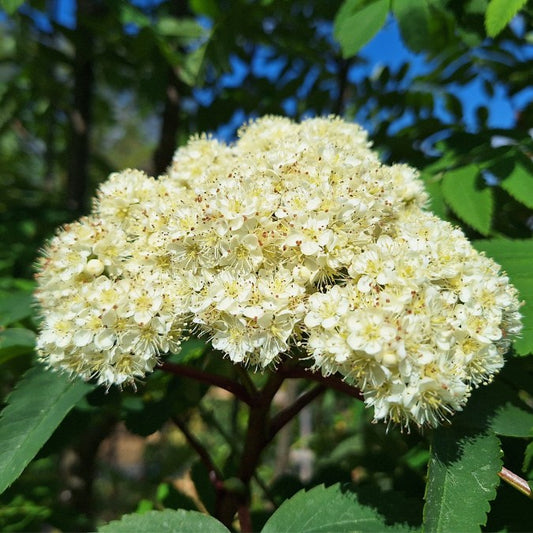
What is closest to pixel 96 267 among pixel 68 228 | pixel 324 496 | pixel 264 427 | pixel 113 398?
pixel 68 228

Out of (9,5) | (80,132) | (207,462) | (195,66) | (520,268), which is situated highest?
(195,66)

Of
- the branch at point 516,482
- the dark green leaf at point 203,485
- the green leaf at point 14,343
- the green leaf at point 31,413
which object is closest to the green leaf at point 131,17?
the green leaf at point 14,343

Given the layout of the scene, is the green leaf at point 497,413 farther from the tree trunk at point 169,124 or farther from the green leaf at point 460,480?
the tree trunk at point 169,124

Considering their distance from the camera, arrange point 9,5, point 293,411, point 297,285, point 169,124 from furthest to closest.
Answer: point 169,124 → point 9,5 → point 293,411 → point 297,285

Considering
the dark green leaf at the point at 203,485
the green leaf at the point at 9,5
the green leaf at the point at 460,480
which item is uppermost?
the green leaf at the point at 9,5

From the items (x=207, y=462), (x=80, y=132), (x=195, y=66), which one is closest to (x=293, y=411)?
(x=207, y=462)

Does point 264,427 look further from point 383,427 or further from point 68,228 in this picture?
point 383,427

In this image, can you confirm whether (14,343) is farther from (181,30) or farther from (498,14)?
(498,14)
